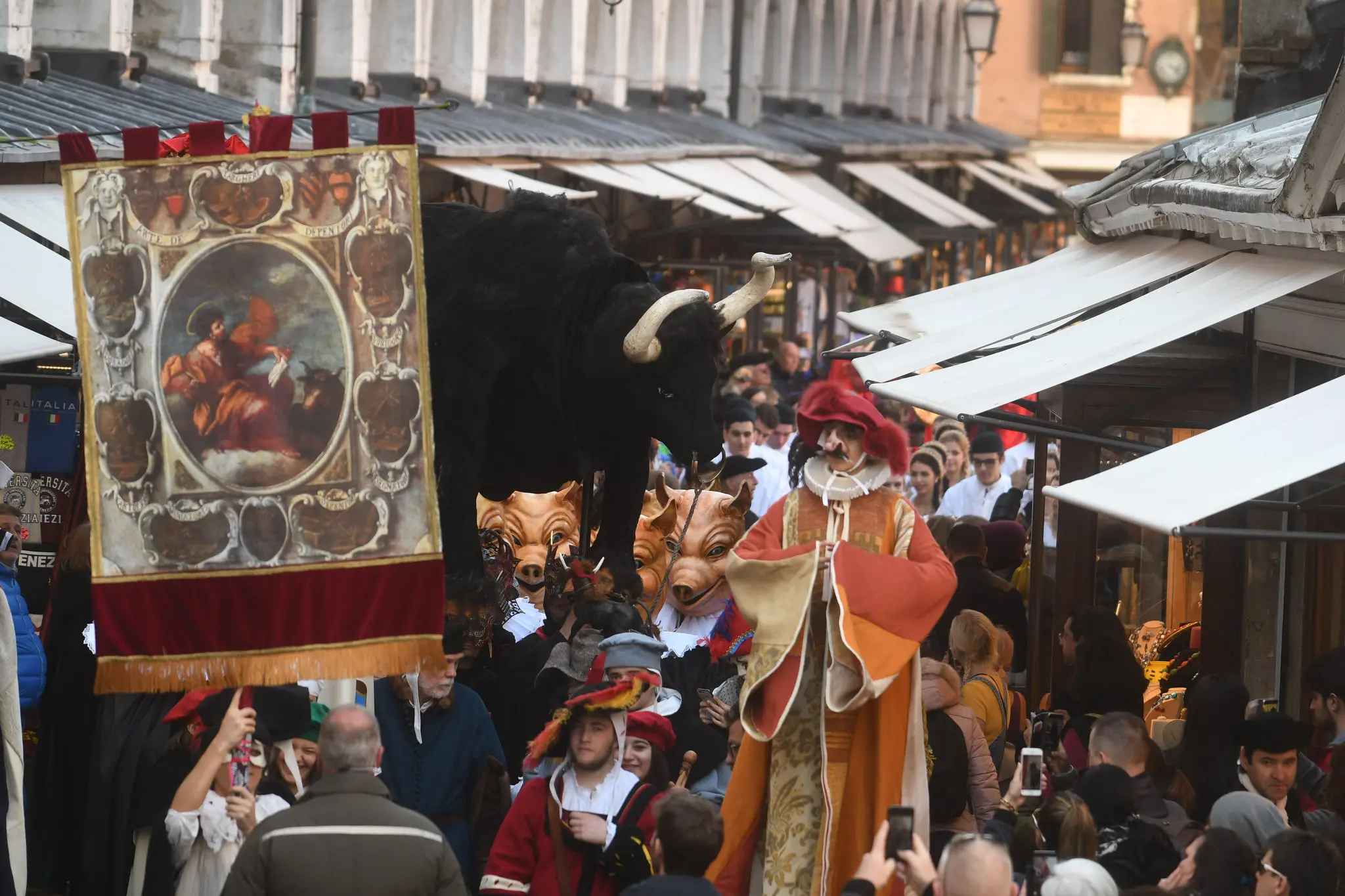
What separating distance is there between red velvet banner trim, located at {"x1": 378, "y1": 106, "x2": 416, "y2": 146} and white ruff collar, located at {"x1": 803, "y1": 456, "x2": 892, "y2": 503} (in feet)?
5.82

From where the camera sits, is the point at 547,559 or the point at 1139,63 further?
the point at 1139,63

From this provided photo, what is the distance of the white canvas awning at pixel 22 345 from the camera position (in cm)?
922

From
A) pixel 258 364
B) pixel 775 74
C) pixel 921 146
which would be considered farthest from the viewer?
pixel 921 146

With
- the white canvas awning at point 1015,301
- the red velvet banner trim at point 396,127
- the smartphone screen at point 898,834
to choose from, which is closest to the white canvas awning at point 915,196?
the white canvas awning at point 1015,301

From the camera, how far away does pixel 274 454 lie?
7.16 meters

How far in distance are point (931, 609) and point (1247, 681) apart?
98.4 inches

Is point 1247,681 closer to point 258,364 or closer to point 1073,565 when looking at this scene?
point 1073,565

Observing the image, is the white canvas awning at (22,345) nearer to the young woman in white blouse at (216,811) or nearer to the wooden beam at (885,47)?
the young woman in white blouse at (216,811)

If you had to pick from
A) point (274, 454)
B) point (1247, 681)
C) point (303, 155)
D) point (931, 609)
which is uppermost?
point (303, 155)

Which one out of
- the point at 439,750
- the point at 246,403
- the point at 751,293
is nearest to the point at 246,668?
the point at 246,403

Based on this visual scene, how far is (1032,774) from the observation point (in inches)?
267

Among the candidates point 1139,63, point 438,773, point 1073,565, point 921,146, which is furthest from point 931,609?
point 1139,63

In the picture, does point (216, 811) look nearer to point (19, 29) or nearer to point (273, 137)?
point (273, 137)

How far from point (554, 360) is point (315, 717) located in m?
3.21
